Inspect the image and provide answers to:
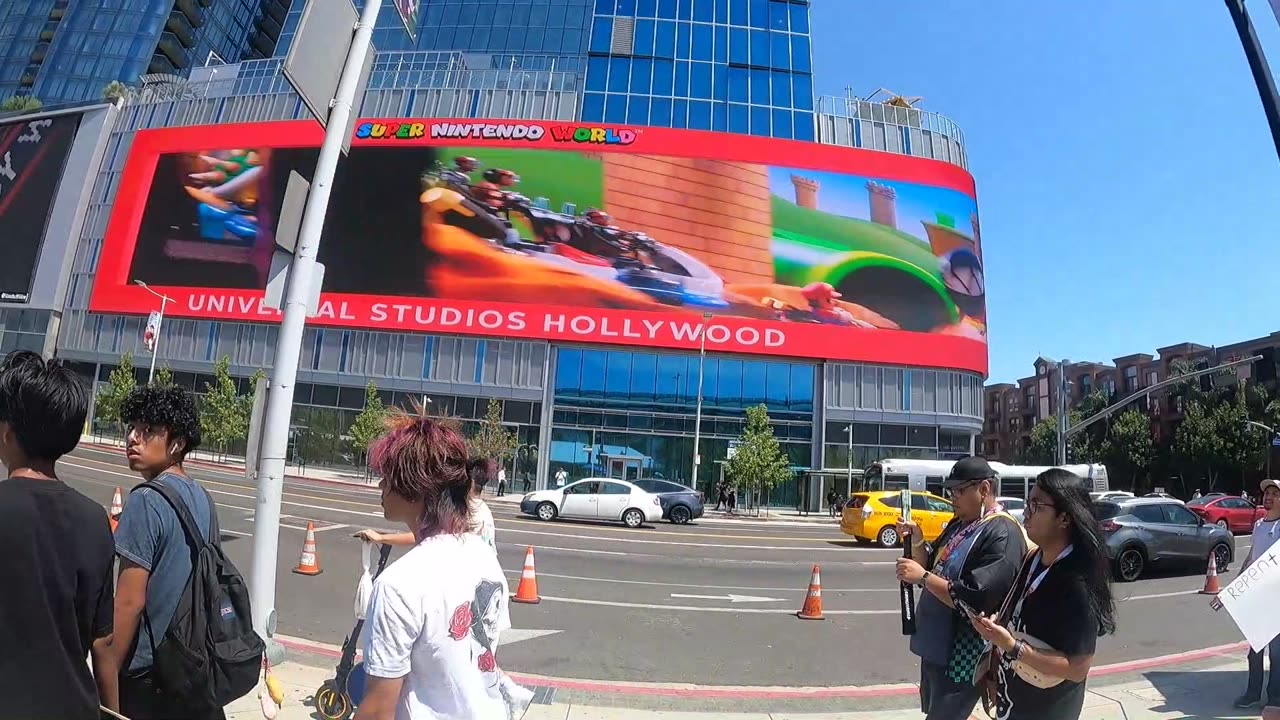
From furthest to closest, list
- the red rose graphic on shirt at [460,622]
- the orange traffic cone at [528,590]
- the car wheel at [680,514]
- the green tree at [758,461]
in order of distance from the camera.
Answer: the green tree at [758,461]
the car wheel at [680,514]
the orange traffic cone at [528,590]
the red rose graphic on shirt at [460,622]

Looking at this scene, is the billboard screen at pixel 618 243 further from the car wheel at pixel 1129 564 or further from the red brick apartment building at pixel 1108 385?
the car wheel at pixel 1129 564

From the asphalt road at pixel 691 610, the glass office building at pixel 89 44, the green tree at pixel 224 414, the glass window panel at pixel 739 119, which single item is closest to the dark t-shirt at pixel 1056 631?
the asphalt road at pixel 691 610

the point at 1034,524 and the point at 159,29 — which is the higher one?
the point at 159,29

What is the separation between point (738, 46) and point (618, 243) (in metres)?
19.1

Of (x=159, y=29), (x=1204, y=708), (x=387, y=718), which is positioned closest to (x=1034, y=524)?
(x=387, y=718)

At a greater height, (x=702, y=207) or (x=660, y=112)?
(x=660, y=112)

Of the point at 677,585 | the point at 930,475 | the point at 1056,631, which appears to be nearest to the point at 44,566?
the point at 1056,631

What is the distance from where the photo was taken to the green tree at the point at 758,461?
36312mm

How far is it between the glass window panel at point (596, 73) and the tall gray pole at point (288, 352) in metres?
44.2

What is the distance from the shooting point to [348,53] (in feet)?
Result: 19.7

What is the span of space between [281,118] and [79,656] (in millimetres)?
55012

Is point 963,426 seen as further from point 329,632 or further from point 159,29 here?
point 159,29

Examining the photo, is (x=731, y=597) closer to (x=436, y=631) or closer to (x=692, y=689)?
(x=692, y=689)

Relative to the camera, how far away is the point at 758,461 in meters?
36.2
